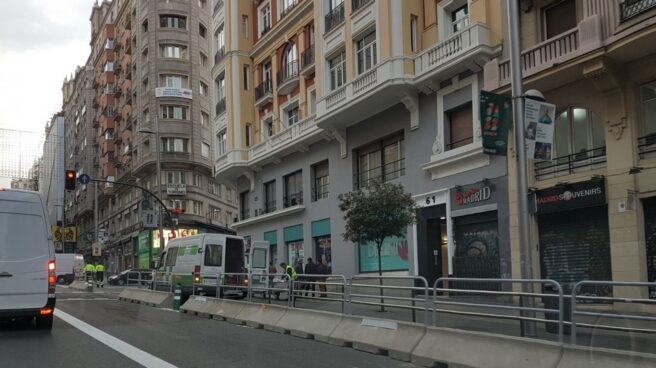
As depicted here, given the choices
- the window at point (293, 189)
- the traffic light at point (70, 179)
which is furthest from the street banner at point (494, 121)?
the traffic light at point (70, 179)

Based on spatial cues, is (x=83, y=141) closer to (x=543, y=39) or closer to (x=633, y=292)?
(x=543, y=39)

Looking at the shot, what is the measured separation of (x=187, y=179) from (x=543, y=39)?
45.2m

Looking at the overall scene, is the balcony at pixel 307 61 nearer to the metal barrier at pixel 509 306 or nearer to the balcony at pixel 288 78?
the balcony at pixel 288 78

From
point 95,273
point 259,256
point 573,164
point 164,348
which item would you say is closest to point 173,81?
point 95,273

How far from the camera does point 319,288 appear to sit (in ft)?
41.4

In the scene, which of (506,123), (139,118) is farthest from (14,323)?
(139,118)

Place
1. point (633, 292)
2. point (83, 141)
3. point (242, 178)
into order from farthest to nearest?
point (83, 141), point (242, 178), point (633, 292)

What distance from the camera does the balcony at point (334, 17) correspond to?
83.6 feet

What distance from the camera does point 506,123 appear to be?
37.6 ft

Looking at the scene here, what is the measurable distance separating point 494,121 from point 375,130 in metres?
13.2

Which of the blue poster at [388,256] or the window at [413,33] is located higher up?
the window at [413,33]

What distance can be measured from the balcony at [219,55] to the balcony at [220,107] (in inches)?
96.2

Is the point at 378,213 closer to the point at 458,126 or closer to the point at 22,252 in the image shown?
the point at 458,126

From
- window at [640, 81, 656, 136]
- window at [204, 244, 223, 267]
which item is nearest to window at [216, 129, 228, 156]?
window at [204, 244, 223, 267]
